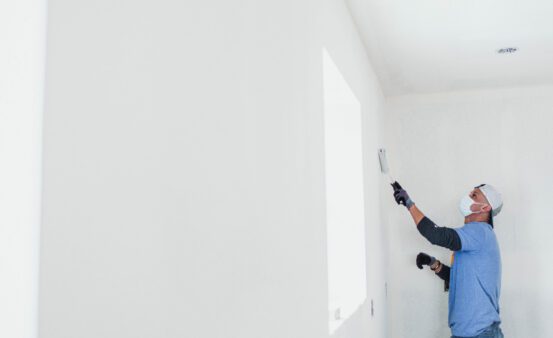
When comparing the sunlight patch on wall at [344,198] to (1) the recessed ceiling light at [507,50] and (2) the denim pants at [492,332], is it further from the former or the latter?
(2) the denim pants at [492,332]

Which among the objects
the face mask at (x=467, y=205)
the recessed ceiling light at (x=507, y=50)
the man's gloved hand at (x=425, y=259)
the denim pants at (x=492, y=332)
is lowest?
the denim pants at (x=492, y=332)

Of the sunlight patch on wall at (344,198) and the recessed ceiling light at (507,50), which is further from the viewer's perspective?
the recessed ceiling light at (507,50)

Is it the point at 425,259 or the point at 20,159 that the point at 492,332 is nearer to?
the point at 425,259

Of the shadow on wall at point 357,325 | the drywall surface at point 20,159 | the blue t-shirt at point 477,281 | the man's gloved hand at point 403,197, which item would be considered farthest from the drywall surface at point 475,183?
the drywall surface at point 20,159

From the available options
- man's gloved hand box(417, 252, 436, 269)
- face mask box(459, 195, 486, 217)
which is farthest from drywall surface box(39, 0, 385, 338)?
man's gloved hand box(417, 252, 436, 269)

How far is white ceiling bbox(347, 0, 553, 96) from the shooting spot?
2.90m

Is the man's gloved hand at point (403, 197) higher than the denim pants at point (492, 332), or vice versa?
the man's gloved hand at point (403, 197)

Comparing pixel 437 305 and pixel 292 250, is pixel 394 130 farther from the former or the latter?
pixel 292 250

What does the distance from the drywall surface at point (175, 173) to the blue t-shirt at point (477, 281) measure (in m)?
2.47

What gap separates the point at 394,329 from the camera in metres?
4.83

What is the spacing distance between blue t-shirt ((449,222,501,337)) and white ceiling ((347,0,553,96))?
1.12 metres

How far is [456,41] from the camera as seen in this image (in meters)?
3.44

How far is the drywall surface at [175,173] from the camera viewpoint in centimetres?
63

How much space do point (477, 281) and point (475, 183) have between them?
106 cm
